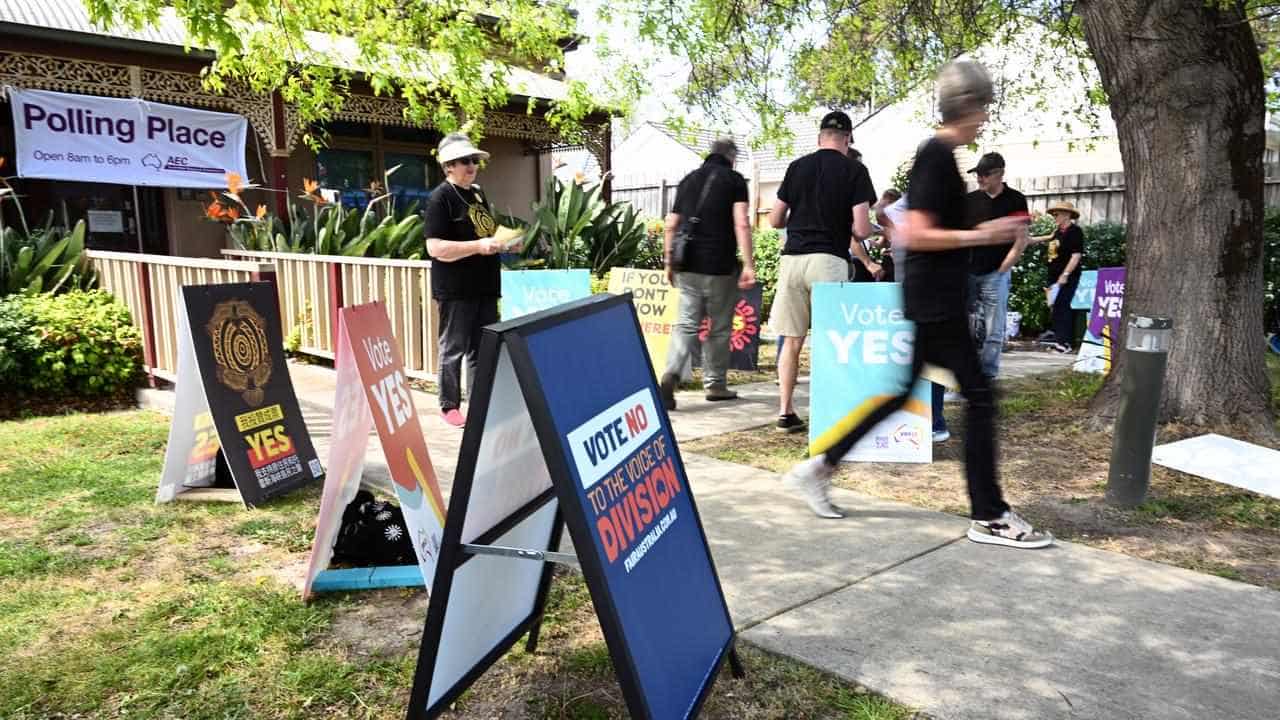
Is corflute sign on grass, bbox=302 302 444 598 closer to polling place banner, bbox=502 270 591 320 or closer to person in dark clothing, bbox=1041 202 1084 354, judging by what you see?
polling place banner, bbox=502 270 591 320

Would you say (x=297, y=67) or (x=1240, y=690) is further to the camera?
(x=297, y=67)

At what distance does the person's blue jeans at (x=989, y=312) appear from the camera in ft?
19.7

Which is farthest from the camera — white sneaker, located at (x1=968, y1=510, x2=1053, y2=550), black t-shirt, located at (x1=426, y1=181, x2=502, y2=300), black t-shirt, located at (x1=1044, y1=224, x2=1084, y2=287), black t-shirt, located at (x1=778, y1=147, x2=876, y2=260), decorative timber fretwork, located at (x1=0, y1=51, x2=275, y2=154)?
black t-shirt, located at (x1=1044, y1=224, x2=1084, y2=287)

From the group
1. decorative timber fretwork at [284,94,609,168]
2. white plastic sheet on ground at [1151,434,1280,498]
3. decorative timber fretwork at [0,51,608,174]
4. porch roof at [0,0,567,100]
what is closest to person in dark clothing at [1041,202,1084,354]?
white plastic sheet on ground at [1151,434,1280,498]

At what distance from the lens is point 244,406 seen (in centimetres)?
442

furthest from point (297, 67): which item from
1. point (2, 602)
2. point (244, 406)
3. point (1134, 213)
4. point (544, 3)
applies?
point (1134, 213)

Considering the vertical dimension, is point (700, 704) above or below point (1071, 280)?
below

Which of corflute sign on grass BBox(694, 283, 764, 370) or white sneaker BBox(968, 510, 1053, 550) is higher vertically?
corflute sign on grass BBox(694, 283, 764, 370)

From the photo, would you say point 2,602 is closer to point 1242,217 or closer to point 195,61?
point 1242,217

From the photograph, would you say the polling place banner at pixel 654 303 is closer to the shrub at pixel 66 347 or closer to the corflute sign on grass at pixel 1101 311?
the shrub at pixel 66 347

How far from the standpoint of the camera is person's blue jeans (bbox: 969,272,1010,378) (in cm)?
600

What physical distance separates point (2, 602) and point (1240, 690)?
13.3ft

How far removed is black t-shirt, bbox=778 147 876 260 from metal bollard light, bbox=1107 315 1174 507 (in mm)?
1783

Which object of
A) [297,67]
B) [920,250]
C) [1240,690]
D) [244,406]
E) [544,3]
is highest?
[544,3]
